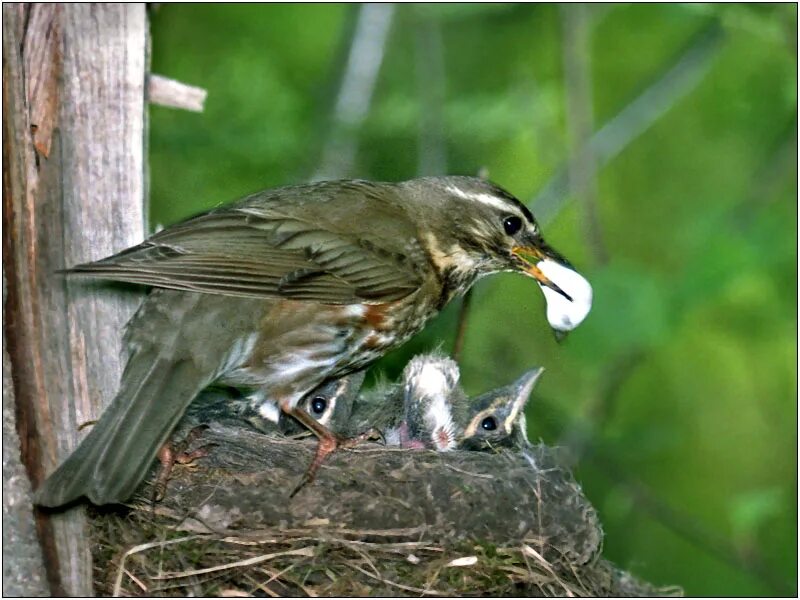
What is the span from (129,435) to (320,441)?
1.10 m

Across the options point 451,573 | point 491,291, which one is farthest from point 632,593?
point 491,291

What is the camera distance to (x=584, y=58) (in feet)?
27.8

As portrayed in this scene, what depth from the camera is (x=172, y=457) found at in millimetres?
5121

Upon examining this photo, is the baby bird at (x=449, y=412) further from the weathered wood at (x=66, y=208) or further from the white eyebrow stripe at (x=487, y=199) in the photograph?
the weathered wood at (x=66, y=208)

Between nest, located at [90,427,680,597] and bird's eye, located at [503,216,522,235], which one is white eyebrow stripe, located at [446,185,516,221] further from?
nest, located at [90,427,680,597]

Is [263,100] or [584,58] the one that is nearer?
[263,100]

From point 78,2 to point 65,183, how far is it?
86cm

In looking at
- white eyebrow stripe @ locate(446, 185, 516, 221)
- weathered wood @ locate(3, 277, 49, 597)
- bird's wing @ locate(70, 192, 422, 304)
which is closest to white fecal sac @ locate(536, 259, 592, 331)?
white eyebrow stripe @ locate(446, 185, 516, 221)

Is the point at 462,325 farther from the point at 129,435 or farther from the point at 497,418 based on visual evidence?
the point at 129,435

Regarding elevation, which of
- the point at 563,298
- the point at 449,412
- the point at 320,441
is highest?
the point at 563,298

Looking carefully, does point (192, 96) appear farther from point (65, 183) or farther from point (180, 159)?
point (180, 159)

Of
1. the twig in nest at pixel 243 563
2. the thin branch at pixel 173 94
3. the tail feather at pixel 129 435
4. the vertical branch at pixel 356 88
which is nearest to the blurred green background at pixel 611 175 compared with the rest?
the vertical branch at pixel 356 88

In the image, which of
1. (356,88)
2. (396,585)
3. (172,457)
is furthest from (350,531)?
(356,88)

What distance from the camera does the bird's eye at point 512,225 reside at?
19.6 ft
